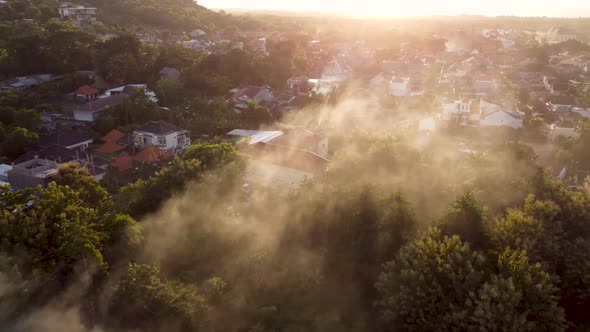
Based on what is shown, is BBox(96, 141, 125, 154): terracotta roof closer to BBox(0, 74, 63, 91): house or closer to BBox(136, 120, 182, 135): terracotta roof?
BBox(136, 120, 182, 135): terracotta roof

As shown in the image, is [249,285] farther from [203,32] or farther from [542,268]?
[203,32]

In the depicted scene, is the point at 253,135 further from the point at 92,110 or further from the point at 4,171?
the point at 92,110

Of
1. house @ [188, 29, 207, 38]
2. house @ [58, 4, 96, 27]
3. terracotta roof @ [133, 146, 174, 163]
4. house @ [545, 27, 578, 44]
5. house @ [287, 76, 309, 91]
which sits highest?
house @ [58, 4, 96, 27]

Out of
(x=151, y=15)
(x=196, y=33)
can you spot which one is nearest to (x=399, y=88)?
(x=196, y=33)

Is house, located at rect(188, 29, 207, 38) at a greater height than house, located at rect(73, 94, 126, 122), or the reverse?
house, located at rect(188, 29, 207, 38)

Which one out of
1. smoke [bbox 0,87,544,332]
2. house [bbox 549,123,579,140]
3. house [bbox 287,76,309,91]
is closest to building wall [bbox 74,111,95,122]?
house [bbox 287,76,309,91]

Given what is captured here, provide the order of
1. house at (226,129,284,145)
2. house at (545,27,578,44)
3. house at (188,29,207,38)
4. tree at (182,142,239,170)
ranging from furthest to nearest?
house at (545,27,578,44)
house at (188,29,207,38)
house at (226,129,284,145)
tree at (182,142,239,170)

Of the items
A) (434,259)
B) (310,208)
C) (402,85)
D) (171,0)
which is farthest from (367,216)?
(171,0)

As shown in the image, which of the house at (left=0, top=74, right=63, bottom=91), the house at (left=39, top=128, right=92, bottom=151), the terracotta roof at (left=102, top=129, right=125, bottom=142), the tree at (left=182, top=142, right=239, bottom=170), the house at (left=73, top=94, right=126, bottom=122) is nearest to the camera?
the tree at (left=182, top=142, right=239, bottom=170)

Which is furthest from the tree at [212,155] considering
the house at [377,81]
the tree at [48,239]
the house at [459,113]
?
the house at [377,81]
